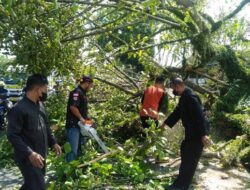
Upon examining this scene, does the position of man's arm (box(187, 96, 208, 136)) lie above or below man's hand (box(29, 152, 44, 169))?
above

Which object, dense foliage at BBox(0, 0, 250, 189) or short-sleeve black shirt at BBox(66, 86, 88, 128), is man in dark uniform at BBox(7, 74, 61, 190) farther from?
short-sleeve black shirt at BBox(66, 86, 88, 128)

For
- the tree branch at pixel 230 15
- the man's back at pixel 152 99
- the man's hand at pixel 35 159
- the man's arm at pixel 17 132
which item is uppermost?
the tree branch at pixel 230 15

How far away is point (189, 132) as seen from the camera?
18.5 feet

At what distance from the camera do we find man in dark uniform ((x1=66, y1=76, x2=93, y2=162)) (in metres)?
6.28

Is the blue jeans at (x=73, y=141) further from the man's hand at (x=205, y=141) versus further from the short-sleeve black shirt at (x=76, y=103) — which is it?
the man's hand at (x=205, y=141)

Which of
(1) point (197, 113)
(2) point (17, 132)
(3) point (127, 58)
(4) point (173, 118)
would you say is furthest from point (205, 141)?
(3) point (127, 58)

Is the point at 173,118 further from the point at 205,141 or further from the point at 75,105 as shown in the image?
the point at 75,105

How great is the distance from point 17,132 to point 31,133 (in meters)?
0.18

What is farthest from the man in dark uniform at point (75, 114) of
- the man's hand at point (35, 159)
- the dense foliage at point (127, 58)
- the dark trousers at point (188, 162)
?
the man's hand at point (35, 159)

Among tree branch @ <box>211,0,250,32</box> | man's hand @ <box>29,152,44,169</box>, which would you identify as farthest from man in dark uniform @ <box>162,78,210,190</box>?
tree branch @ <box>211,0,250,32</box>

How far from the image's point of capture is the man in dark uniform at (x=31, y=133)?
158 inches

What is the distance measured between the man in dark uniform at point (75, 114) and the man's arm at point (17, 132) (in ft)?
7.05

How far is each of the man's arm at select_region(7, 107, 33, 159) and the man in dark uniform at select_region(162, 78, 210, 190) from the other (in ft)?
8.44

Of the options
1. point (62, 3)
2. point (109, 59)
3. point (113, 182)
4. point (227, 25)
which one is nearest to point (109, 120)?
point (109, 59)
